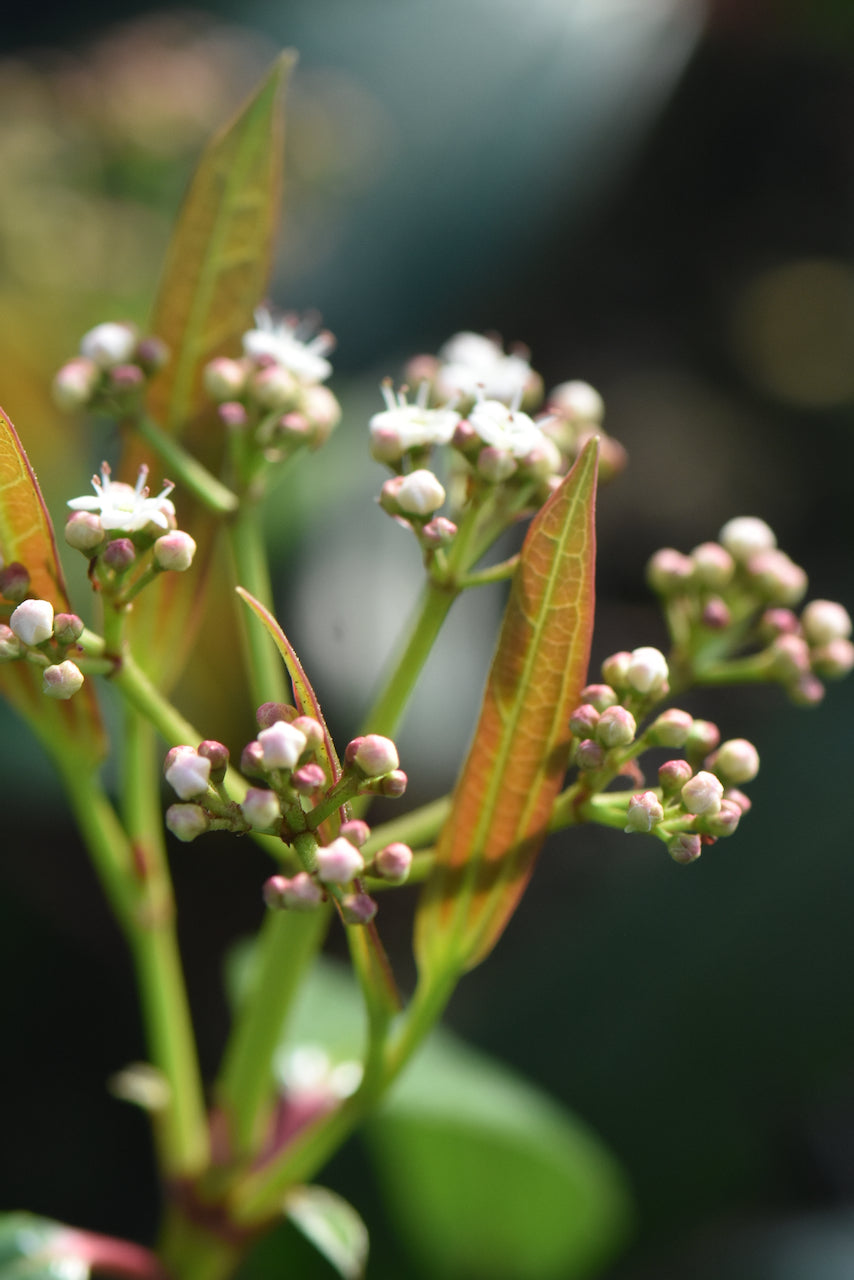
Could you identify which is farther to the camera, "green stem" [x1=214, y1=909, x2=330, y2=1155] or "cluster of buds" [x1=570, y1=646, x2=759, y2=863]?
"green stem" [x1=214, y1=909, x2=330, y2=1155]

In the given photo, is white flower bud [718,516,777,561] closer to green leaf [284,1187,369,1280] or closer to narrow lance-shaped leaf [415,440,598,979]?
narrow lance-shaped leaf [415,440,598,979]

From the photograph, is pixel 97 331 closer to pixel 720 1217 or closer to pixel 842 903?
pixel 842 903

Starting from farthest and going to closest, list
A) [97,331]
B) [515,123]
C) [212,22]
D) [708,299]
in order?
1. [708,299]
2. [212,22]
3. [515,123]
4. [97,331]

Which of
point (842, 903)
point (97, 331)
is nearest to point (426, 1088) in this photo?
point (842, 903)

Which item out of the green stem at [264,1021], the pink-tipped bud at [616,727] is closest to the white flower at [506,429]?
the pink-tipped bud at [616,727]

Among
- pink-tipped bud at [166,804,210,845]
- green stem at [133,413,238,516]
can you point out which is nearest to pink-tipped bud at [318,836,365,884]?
pink-tipped bud at [166,804,210,845]

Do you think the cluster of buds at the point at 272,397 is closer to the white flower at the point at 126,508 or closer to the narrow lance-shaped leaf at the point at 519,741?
the white flower at the point at 126,508
